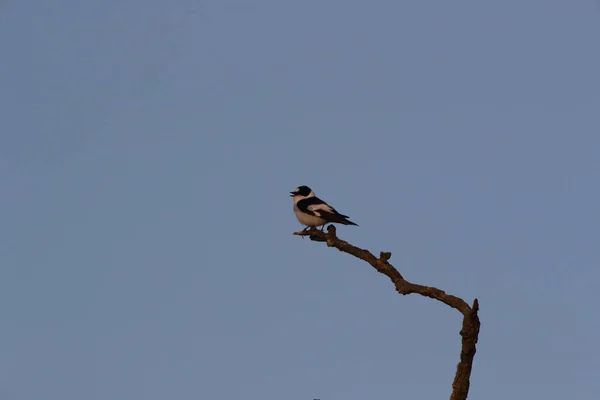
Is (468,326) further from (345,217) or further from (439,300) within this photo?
Result: (345,217)

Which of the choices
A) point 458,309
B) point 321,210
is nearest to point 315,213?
point 321,210

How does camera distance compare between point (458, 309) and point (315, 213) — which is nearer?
point (458, 309)

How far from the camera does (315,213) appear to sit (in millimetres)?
22453

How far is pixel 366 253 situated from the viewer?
621 inches

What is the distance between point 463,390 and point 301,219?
10.2m

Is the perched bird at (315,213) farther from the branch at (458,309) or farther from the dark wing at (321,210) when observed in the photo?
the branch at (458,309)

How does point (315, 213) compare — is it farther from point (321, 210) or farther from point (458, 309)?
point (458, 309)

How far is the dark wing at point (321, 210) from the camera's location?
21922mm

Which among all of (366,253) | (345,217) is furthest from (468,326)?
(345,217)

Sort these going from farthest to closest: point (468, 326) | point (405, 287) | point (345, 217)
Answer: point (345, 217) < point (405, 287) < point (468, 326)

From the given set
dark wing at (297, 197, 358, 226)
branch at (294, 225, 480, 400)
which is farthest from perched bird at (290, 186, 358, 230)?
branch at (294, 225, 480, 400)

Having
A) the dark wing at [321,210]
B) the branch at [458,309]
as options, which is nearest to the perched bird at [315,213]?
the dark wing at [321,210]

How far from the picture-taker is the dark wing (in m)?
21.9

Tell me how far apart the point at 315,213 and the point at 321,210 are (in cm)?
Answer: 17
